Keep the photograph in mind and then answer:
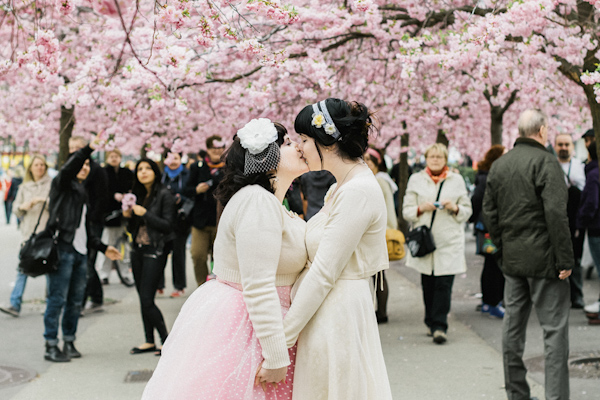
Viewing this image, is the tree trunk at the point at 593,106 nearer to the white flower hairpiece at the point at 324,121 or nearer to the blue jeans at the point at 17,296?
the white flower hairpiece at the point at 324,121

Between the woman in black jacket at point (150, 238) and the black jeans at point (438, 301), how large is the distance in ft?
8.58

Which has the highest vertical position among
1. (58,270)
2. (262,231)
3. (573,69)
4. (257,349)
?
(573,69)

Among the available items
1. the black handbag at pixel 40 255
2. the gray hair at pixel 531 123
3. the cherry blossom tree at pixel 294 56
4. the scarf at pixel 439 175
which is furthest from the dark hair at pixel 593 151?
the black handbag at pixel 40 255

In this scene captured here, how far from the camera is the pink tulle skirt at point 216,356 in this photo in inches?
116

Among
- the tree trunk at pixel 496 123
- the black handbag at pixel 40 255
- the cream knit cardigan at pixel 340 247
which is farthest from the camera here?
Result: the tree trunk at pixel 496 123

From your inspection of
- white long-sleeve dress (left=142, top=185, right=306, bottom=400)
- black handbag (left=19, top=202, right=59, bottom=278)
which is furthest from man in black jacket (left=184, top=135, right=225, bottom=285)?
white long-sleeve dress (left=142, top=185, right=306, bottom=400)

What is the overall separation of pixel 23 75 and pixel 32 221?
4.81 metres

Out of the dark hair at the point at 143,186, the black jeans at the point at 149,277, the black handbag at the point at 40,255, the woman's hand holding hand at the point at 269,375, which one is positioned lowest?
the black jeans at the point at 149,277

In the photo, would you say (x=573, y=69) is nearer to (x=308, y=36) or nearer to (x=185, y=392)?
(x=308, y=36)

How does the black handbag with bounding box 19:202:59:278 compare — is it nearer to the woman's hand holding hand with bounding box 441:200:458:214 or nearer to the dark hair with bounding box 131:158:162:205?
the dark hair with bounding box 131:158:162:205

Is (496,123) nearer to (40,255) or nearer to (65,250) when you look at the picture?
(65,250)

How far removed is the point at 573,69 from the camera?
733 centimetres

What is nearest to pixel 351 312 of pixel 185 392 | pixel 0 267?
pixel 185 392

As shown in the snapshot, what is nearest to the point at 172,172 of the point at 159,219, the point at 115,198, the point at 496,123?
the point at 115,198
